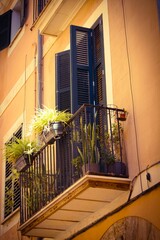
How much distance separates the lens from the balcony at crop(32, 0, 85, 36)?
1166 centimetres

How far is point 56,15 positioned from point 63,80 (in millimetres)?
1531

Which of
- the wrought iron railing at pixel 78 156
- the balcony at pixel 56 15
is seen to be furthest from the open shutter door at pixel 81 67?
the balcony at pixel 56 15

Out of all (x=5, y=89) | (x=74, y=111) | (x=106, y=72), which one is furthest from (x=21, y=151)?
(x=5, y=89)

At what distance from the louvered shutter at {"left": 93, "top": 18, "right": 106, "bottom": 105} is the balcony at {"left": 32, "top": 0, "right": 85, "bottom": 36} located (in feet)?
3.04

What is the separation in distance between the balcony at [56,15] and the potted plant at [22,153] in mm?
2542

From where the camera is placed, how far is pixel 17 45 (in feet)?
49.4

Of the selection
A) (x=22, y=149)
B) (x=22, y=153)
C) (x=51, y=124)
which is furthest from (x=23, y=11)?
(x=51, y=124)

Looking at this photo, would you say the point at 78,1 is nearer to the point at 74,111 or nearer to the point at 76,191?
the point at 74,111

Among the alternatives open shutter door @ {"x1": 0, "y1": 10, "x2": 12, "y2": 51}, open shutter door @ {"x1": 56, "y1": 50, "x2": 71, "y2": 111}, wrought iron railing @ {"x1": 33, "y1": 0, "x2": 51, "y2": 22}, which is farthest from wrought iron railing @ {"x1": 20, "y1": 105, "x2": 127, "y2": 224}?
open shutter door @ {"x1": 0, "y1": 10, "x2": 12, "y2": 51}

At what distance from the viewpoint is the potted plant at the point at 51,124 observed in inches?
387

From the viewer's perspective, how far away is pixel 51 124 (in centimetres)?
992

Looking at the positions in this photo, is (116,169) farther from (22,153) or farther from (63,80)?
(63,80)

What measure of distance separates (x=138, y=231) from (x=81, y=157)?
159 cm

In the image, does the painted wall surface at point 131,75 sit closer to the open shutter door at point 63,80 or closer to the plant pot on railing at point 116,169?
the plant pot on railing at point 116,169
